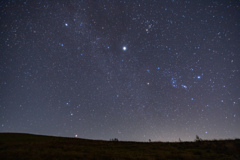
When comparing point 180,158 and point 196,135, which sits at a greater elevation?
Result: point 196,135

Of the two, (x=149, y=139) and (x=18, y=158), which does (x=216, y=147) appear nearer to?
(x=149, y=139)

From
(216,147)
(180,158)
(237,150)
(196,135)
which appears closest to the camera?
(180,158)

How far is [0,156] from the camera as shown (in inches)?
381

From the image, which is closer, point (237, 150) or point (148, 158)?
point (148, 158)

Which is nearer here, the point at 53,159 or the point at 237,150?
the point at 53,159

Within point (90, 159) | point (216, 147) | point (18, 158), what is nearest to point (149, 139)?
point (216, 147)

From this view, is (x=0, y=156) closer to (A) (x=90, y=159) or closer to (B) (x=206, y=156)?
(A) (x=90, y=159)

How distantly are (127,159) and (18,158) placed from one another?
23.6 feet

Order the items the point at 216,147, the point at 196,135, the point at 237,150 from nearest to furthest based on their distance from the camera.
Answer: the point at 237,150 → the point at 216,147 → the point at 196,135

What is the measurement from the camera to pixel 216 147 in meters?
12.1

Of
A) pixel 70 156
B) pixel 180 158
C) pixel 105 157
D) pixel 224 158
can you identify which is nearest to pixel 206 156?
pixel 224 158

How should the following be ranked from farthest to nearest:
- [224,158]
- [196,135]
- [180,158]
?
[196,135]
[180,158]
[224,158]

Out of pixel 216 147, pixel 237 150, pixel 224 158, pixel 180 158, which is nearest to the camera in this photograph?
pixel 224 158

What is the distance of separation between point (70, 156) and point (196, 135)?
1444cm
